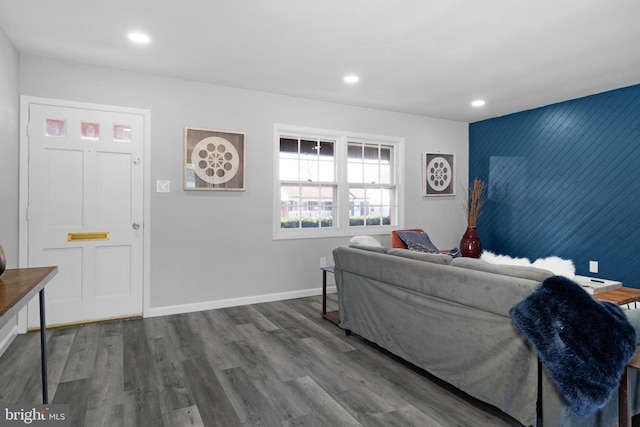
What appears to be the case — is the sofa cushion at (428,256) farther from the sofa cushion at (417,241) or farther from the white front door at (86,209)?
the white front door at (86,209)

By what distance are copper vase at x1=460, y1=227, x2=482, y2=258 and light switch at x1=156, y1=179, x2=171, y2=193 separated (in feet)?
13.4

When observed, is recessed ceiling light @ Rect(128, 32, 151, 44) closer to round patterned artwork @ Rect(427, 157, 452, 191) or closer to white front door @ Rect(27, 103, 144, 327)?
white front door @ Rect(27, 103, 144, 327)

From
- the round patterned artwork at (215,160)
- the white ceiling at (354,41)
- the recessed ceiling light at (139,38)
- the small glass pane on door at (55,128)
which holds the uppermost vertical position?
the white ceiling at (354,41)

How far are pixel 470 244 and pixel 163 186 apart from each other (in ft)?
13.7

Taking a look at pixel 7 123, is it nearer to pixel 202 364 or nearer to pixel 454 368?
pixel 202 364

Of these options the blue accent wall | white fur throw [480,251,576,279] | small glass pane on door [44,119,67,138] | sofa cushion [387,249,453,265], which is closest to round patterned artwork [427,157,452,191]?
the blue accent wall

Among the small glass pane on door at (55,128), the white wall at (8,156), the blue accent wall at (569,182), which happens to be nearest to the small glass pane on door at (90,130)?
the small glass pane on door at (55,128)

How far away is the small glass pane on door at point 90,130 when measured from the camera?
349cm

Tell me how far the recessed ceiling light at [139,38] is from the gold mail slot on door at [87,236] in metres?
1.77

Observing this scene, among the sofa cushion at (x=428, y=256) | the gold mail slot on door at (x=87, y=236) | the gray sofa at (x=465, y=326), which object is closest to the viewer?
the gray sofa at (x=465, y=326)

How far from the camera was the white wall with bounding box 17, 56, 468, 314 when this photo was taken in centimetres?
356

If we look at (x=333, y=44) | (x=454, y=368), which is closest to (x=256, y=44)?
(x=333, y=44)

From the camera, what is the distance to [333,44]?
121 inches

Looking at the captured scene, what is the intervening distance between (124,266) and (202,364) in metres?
1.58
